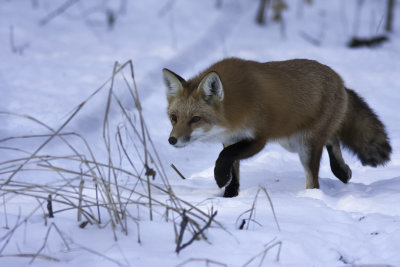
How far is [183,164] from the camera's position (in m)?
4.60

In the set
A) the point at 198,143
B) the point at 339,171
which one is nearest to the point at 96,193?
the point at 339,171

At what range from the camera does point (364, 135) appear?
158 inches

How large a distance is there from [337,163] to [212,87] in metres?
1.41

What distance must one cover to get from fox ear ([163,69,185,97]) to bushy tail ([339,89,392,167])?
1.53 meters

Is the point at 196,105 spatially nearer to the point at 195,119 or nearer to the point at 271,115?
the point at 195,119

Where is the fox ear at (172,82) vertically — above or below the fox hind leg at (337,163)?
above

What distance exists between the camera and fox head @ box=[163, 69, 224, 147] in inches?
132

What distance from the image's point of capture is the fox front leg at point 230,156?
3.42 m

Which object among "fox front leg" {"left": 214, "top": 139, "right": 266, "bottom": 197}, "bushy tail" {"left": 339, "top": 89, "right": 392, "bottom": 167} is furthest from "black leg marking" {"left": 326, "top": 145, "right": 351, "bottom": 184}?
"fox front leg" {"left": 214, "top": 139, "right": 266, "bottom": 197}

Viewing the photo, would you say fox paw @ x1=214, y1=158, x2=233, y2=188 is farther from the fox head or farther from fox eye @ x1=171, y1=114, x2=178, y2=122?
fox eye @ x1=171, y1=114, x2=178, y2=122

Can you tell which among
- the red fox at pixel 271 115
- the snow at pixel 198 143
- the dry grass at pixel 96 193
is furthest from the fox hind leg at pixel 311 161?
the dry grass at pixel 96 193

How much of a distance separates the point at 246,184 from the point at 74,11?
6.00 m

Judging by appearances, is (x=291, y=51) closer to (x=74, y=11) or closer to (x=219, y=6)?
(x=219, y=6)

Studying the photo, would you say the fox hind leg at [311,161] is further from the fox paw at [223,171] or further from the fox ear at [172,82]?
the fox ear at [172,82]
